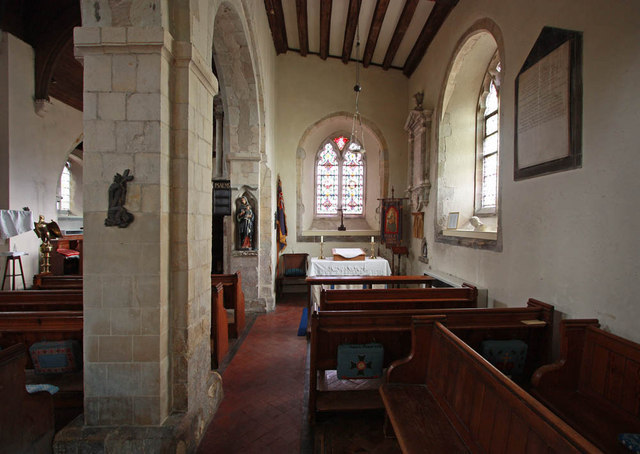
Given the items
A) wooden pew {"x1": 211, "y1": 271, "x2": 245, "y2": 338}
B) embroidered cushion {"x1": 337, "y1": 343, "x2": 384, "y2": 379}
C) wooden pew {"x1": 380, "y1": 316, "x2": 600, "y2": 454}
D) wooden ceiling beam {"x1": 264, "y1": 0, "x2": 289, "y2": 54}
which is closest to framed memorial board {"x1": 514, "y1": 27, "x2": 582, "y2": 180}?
wooden pew {"x1": 380, "y1": 316, "x2": 600, "y2": 454}

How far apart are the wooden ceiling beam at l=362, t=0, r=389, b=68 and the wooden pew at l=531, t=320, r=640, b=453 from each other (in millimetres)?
5529

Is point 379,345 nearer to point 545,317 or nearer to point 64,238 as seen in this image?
point 545,317

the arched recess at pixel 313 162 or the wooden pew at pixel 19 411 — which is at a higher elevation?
the arched recess at pixel 313 162

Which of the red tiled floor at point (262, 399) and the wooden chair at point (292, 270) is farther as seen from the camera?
the wooden chair at point (292, 270)

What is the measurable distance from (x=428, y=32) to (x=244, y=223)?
16.4ft

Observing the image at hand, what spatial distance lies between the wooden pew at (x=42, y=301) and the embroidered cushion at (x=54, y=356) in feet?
1.85

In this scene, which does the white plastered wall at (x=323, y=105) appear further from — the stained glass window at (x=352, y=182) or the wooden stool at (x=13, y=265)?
the wooden stool at (x=13, y=265)

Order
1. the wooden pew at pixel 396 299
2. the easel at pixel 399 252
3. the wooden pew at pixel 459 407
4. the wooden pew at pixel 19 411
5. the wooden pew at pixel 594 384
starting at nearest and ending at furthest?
the wooden pew at pixel 459 407 → the wooden pew at pixel 19 411 → the wooden pew at pixel 594 384 → the wooden pew at pixel 396 299 → the easel at pixel 399 252

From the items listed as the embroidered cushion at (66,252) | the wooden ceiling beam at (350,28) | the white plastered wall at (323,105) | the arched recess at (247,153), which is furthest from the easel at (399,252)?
the embroidered cushion at (66,252)

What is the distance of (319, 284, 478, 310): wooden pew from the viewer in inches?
134

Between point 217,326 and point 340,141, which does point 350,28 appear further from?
point 217,326

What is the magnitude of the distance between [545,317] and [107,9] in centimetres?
405

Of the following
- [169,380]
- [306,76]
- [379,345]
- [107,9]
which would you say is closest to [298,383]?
[379,345]

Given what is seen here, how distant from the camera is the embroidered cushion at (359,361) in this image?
2459 mm
